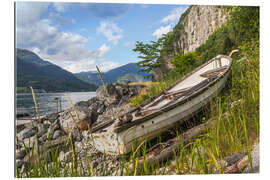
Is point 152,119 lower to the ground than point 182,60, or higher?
lower

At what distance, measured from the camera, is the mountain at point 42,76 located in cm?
158

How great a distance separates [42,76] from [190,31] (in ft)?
7.88

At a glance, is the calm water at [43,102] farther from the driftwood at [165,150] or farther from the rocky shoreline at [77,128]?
the driftwood at [165,150]

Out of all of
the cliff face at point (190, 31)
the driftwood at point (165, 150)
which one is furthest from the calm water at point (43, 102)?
the cliff face at point (190, 31)

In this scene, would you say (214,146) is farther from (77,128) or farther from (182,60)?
(182,60)

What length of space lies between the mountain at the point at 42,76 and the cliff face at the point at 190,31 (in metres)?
1.22

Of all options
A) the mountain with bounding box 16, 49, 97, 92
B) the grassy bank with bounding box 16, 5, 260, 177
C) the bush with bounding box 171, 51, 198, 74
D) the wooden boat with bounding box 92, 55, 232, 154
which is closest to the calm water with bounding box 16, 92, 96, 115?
the mountain with bounding box 16, 49, 97, 92

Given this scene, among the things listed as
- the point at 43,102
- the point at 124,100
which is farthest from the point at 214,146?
the point at 124,100

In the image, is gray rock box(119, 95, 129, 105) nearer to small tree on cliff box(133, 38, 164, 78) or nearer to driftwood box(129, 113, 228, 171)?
small tree on cliff box(133, 38, 164, 78)

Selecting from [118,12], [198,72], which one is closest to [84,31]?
[118,12]

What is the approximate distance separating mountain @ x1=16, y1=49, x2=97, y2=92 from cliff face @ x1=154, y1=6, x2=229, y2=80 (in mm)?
1223

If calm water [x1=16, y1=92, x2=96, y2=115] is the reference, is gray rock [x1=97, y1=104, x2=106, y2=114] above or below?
below

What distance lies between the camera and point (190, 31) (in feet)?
8.98

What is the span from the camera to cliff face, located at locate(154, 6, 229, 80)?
88.1 inches
